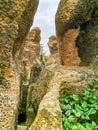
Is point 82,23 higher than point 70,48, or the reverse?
point 82,23

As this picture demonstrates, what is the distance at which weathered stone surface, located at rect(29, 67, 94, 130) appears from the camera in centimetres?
329

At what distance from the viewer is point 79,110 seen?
13.4 ft

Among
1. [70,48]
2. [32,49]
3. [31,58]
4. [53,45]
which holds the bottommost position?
[70,48]

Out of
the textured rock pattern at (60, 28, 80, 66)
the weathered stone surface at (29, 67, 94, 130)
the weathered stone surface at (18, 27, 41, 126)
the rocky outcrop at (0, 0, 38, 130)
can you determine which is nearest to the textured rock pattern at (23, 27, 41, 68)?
the weathered stone surface at (18, 27, 41, 126)

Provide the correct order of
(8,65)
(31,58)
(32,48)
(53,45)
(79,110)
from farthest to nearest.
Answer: (53,45), (32,48), (31,58), (79,110), (8,65)

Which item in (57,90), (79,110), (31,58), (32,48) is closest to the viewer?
(79,110)

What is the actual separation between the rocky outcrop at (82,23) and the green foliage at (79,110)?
100cm

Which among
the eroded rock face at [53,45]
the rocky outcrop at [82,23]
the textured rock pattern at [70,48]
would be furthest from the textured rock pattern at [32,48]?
the rocky outcrop at [82,23]

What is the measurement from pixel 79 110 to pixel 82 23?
1954mm

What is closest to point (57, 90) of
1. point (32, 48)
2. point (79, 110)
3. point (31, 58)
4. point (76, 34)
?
point (79, 110)

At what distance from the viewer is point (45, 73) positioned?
16.9ft

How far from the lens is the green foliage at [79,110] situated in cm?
379

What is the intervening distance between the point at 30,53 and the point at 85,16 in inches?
230

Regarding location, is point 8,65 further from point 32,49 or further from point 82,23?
point 32,49
